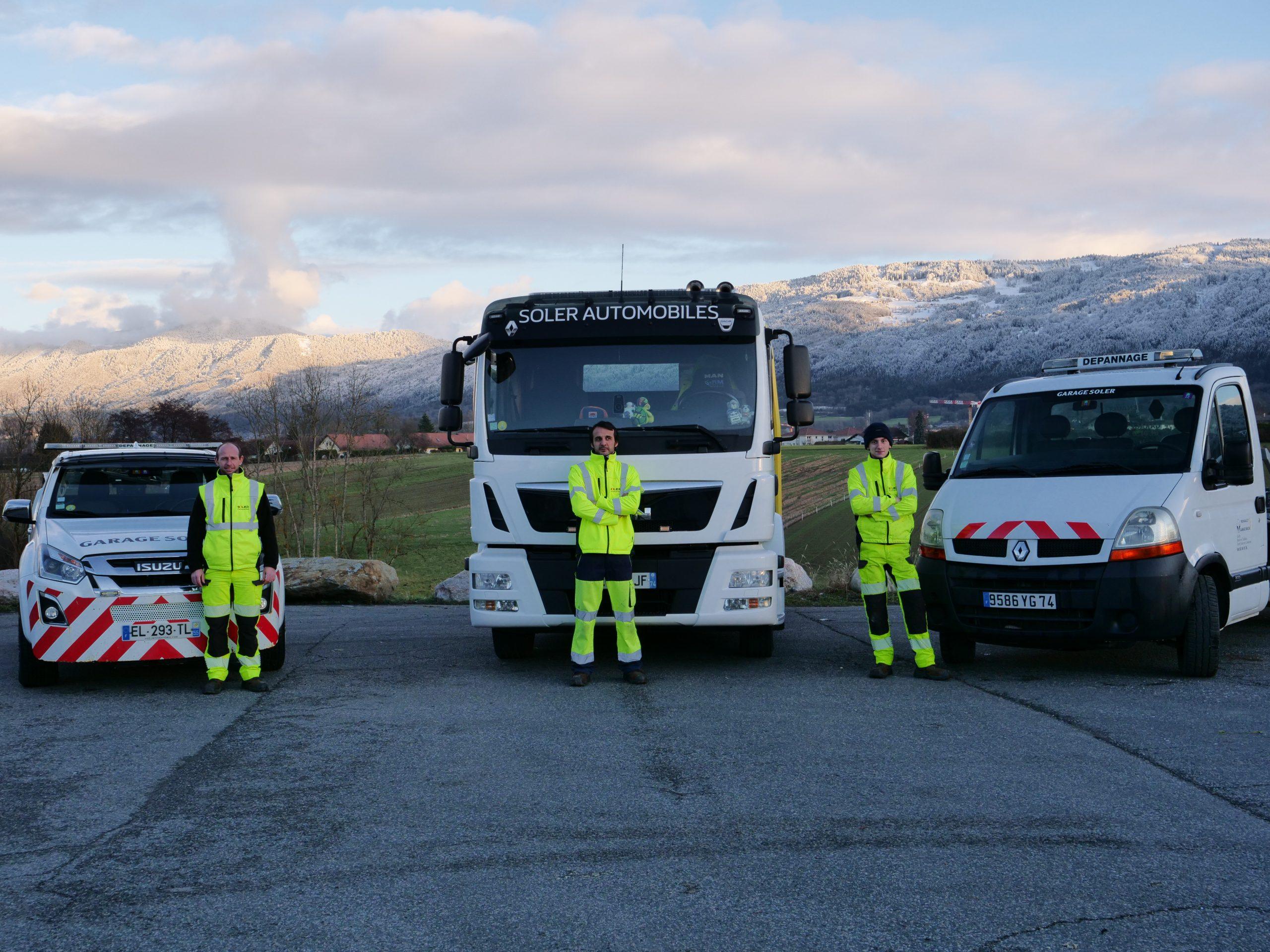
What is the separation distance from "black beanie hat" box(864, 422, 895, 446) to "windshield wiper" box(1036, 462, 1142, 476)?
4.03 ft

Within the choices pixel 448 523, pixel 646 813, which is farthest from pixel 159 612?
pixel 448 523

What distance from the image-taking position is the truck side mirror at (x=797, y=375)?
30.9 feet

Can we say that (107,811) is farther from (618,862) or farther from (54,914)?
(618,862)

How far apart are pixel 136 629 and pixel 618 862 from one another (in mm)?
5393

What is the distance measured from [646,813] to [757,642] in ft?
16.2

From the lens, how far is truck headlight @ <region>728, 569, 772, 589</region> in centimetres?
925

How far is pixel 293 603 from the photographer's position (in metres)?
17.9

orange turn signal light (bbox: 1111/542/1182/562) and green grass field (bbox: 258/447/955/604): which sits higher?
orange turn signal light (bbox: 1111/542/1182/562)

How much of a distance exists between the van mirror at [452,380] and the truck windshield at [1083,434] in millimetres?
4117

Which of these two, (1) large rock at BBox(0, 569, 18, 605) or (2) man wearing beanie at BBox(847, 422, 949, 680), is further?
(1) large rock at BBox(0, 569, 18, 605)

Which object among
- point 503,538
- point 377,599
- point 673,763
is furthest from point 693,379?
point 377,599

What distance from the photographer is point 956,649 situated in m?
9.82

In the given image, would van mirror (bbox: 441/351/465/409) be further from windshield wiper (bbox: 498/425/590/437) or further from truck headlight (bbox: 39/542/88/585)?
truck headlight (bbox: 39/542/88/585)

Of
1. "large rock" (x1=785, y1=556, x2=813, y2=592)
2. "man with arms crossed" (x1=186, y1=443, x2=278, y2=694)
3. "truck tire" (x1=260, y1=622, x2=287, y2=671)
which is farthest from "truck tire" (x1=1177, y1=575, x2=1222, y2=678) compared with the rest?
"large rock" (x1=785, y1=556, x2=813, y2=592)
